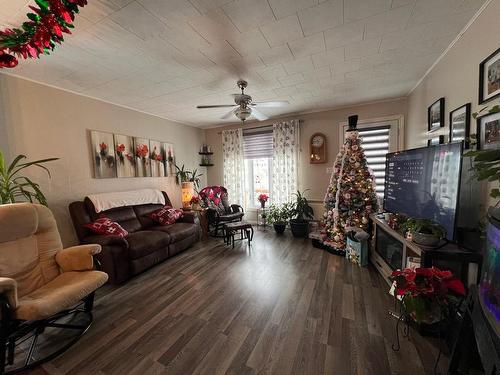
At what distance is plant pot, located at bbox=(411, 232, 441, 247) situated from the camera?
1.62 meters

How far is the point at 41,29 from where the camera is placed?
1353 mm

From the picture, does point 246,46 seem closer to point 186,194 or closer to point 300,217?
point 300,217

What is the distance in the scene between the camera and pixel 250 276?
8.32ft

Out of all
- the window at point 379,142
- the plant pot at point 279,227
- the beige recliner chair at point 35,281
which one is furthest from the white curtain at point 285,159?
the beige recliner chair at point 35,281

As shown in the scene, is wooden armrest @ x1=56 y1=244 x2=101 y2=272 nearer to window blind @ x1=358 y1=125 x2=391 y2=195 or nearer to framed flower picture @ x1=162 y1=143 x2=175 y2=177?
framed flower picture @ x1=162 y1=143 x2=175 y2=177

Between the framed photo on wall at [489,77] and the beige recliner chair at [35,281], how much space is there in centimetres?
347

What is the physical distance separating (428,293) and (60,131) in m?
4.31

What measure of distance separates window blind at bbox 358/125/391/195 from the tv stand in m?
1.16

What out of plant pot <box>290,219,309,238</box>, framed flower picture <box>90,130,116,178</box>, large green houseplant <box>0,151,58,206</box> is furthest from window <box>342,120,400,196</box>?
large green houseplant <box>0,151,58,206</box>

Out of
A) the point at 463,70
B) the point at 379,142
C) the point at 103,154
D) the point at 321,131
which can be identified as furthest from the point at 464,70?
the point at 103,154

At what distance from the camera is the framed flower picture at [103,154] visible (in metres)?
3.13

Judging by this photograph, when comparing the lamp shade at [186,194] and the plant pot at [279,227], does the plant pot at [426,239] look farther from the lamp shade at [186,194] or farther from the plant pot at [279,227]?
the lamp shade at [186,194]

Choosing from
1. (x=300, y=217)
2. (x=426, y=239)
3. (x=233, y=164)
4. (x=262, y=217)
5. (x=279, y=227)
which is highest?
(x=233, y=164)

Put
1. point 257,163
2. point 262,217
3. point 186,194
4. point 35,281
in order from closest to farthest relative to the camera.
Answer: point 35,281
point 186,194
point 262,217
point 257,163
